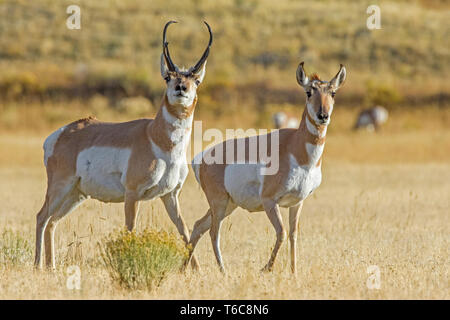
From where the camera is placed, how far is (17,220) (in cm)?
1534

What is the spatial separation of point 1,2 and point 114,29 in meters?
8.67

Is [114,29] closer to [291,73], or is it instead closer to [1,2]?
[1,2]

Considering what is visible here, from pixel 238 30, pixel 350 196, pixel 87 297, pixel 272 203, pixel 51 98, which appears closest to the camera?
pixel 87 297

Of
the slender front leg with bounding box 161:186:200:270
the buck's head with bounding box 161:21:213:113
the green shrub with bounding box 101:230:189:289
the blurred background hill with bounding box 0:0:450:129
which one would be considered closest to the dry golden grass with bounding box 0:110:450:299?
the green shrub with bounding box 101:230:189:289

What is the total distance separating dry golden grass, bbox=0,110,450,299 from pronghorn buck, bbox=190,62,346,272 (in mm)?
730

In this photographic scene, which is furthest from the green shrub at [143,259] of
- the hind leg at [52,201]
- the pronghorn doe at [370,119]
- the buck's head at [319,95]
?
the pronghorn doe at [370,119]

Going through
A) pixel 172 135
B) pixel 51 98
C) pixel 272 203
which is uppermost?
pixel 51 98

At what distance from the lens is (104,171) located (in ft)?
34.4

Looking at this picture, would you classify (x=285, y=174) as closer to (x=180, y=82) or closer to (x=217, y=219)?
(x=217, y=219)

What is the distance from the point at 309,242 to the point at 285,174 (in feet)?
11.4

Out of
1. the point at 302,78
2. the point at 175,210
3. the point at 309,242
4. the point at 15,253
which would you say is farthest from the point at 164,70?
the point at 309,242

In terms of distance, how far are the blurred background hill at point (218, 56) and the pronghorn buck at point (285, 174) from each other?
26.8 metres

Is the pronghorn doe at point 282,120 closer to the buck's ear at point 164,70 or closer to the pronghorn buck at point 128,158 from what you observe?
the pronghorn buck at point 128,158

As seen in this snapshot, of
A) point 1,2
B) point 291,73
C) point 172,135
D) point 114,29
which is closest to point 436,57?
point 291,73
